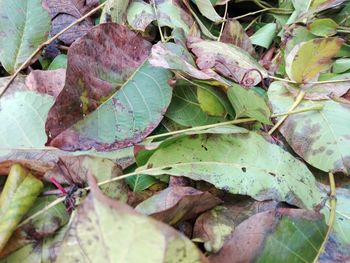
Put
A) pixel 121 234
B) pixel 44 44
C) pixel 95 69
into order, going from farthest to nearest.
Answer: pixel 44 44 → pixel 95 69 → pixel 121 234

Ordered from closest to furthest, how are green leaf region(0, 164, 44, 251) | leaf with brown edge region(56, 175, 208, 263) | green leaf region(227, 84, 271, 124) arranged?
leaf with brown edge region(56, 175, 208, 263) < green leaf region(0, 164, 44, 251) < green leaf region(227, 84, 271, 124)

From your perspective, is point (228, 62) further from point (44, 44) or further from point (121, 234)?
point (121, 234)

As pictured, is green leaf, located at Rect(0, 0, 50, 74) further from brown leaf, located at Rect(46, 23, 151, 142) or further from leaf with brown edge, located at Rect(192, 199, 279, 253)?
leaf with brown edge, located at Rect(192, 199, 279, 253)

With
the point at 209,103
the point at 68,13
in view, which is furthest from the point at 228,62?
the point at 68,13

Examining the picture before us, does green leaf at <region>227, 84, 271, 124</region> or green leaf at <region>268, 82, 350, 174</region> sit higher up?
green leaf at <region>227, 84, 271, 124</region>

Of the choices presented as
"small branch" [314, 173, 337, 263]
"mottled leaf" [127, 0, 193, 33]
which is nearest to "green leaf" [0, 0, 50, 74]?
"mottled leaf" [127, 0, 193, 33]

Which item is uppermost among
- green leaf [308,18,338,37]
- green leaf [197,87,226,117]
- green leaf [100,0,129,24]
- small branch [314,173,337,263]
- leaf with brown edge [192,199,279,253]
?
green leaf [100,0,129,24]

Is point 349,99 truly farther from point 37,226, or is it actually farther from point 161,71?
point 37,226
